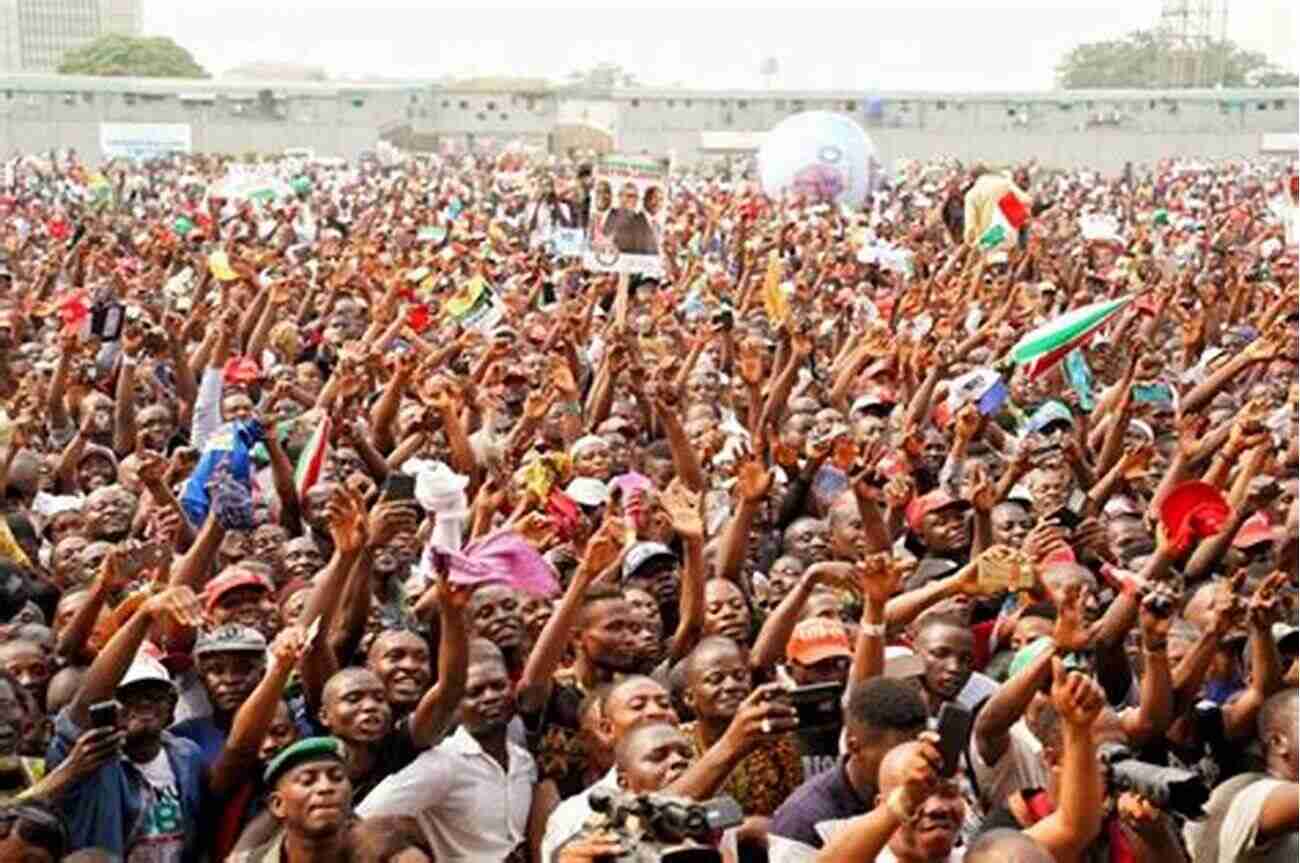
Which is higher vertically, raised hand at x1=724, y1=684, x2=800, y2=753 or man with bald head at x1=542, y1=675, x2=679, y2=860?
raised hand at x1=724, y1=684, x2=800, y2=753

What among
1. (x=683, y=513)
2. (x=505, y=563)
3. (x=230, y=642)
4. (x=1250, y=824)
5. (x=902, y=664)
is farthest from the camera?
(x=683, y=513)

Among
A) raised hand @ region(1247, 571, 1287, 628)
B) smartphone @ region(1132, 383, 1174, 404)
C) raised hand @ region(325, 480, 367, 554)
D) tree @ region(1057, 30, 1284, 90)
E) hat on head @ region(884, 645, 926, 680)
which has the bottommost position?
hat on head @ region(884, 645, 926, 680)

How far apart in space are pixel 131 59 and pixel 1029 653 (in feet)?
234

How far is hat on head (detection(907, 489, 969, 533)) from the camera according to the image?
6473 mm

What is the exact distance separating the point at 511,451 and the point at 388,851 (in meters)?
3.73

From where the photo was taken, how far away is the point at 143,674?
179 inches

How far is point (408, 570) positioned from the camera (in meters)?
6.16

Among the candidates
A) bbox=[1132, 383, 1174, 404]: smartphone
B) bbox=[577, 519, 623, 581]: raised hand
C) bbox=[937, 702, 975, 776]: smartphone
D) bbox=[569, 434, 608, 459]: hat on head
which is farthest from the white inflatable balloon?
bbox=[937, 702, 975, 776]: smartphone

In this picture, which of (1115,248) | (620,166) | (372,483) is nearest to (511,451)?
(372,483)

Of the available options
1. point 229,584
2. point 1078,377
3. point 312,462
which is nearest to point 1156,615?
point 229,584

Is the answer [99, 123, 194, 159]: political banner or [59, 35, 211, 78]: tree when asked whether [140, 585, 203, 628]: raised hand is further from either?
[59, 35, 211, 78]: tree

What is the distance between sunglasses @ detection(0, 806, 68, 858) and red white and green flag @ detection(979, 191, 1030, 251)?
11.9 meters

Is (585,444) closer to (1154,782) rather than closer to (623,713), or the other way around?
(623,713)

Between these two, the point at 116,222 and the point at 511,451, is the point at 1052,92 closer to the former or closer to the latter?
the point at 116,222
